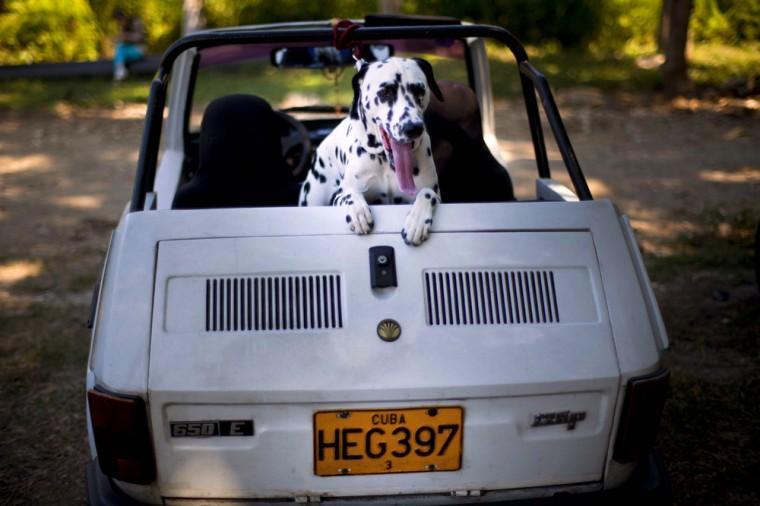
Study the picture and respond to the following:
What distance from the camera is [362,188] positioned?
9.87 ft

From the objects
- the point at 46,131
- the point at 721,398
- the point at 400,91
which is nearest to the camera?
the point at 400,91

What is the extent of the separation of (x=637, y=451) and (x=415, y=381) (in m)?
0.70

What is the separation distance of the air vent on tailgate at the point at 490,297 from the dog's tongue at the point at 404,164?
60 centimetres

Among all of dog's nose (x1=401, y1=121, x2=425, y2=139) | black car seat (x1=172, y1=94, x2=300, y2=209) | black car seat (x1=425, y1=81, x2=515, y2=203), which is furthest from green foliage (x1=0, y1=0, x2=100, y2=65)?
dog's nose (x1=401, y1=121, x2=425, y2=139)

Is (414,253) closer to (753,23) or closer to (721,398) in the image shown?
(721,398)

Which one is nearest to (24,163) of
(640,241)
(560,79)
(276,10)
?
(640,241)

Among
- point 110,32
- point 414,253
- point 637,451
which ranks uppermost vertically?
point 414,253

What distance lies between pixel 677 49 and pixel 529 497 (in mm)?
11627

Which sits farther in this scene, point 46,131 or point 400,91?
point 46,131

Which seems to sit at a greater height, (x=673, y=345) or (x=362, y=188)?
(x=362, y=188)

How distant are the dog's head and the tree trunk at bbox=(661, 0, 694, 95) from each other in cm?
1069

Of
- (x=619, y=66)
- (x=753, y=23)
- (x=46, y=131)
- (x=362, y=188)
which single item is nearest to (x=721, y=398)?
(x=362, y=188)

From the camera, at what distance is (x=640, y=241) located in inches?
258

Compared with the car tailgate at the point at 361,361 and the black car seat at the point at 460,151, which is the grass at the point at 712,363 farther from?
the black car seat at the point at 460,151
